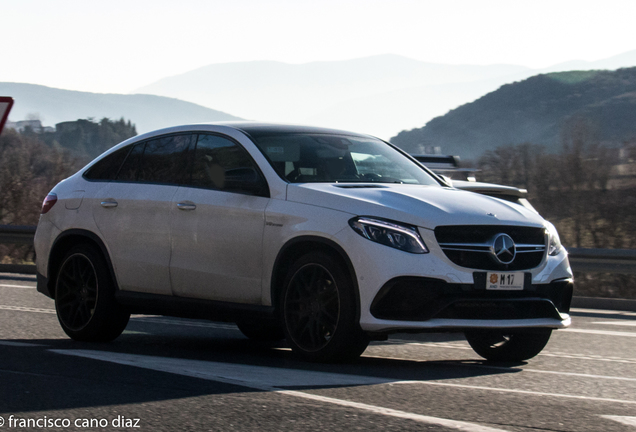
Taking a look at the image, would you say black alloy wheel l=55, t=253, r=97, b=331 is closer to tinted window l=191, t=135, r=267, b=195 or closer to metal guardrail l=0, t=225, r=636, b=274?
tinted window l=191, t=135, r=267, b=195

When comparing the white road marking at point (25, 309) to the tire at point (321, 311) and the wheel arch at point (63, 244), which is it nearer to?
the wheel arch at point (63, 244)

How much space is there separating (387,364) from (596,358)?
5.89 ft

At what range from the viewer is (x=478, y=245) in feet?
20.0

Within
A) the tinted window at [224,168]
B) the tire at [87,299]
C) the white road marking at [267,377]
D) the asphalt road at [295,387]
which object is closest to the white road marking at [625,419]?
the asphalt road at [295,387]

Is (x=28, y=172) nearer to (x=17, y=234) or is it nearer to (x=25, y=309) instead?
(x=17, y=234)

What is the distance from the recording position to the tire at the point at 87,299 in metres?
7.70

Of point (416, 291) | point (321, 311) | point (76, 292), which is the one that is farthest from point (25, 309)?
point (416, 291)

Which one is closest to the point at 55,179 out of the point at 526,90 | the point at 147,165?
the point at 147,165

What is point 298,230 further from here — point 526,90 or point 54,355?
point 526,90

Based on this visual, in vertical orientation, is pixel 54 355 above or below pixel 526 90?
below

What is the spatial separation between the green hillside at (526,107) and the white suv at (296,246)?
Result: 155234 millimetres

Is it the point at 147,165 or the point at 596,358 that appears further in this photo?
the point at 147,165

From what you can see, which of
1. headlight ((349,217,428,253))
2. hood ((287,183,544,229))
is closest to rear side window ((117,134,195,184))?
hood ((287,183,544,229))

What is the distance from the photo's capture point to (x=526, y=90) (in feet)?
625
